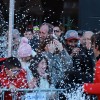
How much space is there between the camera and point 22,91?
465 centimetres

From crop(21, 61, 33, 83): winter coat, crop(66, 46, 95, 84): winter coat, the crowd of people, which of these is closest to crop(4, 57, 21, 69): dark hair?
the crowd of people

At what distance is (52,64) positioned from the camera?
5.44 m

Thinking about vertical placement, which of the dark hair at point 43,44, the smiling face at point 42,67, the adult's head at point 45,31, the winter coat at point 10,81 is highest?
the adult's head at point 45,31

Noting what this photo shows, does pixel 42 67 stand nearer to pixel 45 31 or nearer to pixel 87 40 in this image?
pixel 45 31

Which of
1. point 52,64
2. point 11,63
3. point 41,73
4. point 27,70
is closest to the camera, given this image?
point 11,63

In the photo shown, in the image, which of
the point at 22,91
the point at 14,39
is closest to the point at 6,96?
the point at 22,91

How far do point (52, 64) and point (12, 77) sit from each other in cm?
78

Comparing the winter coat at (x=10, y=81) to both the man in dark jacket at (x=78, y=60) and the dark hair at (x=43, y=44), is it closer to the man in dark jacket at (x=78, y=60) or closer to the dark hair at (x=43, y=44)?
the man in dark jacket at (x=78, y=60)

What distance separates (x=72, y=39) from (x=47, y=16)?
11.6ft

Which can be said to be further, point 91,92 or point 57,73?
point 57,73

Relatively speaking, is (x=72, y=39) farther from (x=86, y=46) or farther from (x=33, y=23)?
(x=33, y=23)

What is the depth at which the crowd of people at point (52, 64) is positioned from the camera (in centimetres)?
479

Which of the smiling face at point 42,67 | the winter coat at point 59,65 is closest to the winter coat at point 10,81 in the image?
the smiling face at point 42,67

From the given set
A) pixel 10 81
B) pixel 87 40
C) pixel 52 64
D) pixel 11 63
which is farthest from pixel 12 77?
pixel 87 40
